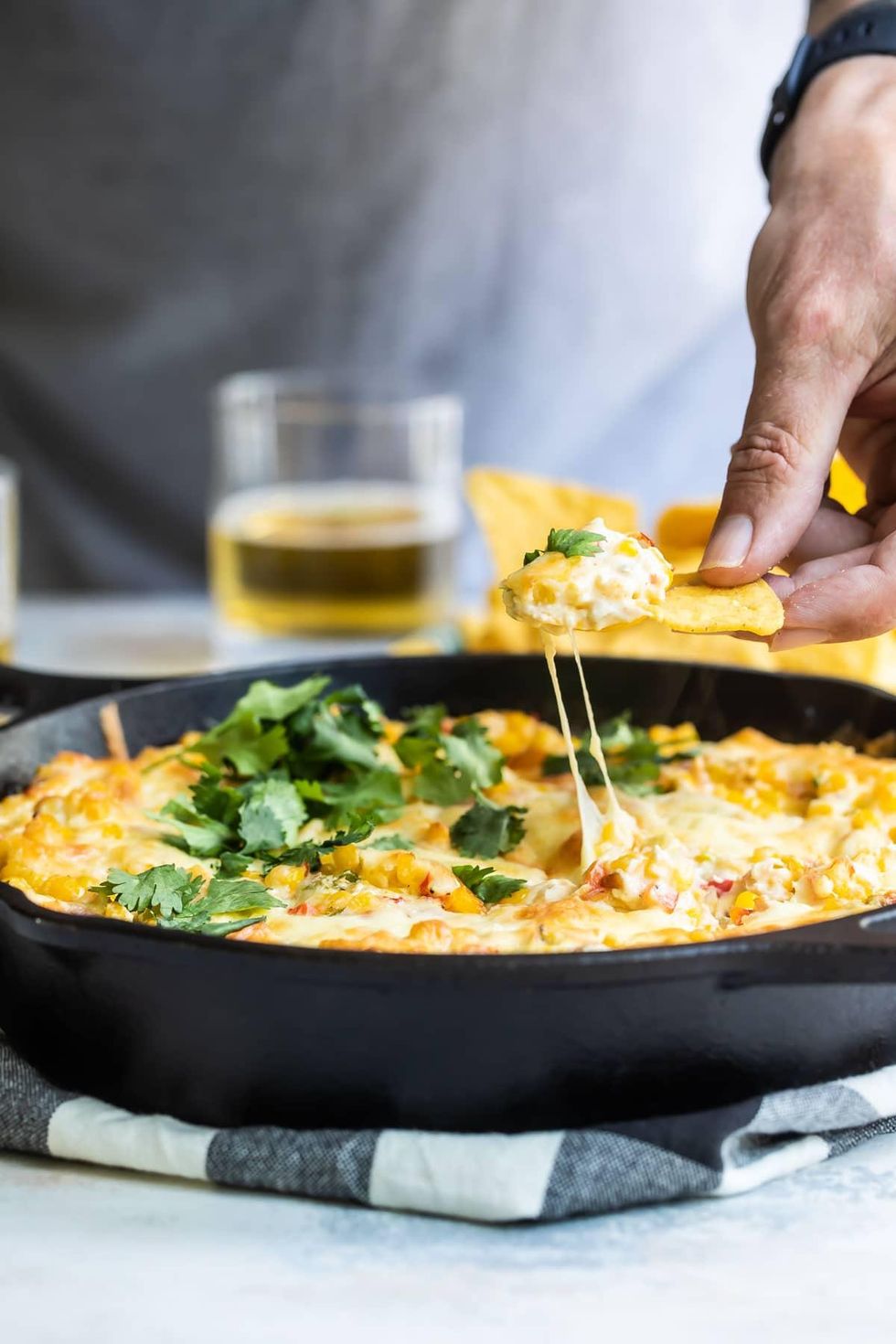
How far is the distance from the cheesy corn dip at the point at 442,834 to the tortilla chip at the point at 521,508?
0.96 m

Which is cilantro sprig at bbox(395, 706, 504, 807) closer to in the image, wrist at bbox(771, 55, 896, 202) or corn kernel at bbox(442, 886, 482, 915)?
corn kernel at bbox(442, 886, 482, 915)

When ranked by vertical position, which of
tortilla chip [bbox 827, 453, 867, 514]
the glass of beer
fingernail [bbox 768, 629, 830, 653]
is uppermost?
tortilla chip [bbox 827, 453, 867, 514]

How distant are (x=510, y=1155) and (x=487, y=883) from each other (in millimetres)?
483

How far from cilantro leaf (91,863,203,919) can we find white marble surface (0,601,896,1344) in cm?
33

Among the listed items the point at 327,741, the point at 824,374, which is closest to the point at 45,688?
the point at 327,741

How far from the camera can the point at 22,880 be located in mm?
2303

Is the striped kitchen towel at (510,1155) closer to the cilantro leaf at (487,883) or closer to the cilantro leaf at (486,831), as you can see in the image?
the cilantro leaf at (487,883)

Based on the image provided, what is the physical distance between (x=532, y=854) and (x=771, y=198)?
49.8 inches

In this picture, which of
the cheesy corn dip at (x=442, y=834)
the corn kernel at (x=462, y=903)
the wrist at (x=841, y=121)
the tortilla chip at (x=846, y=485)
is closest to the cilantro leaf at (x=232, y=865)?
the cheesy corn dip at (x=442, y=834)

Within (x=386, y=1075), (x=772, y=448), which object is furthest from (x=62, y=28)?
(x=386, y=1075)

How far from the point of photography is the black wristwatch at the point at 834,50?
3102 mm

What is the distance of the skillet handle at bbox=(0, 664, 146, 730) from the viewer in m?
3.04

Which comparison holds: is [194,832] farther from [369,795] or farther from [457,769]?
[457,769]

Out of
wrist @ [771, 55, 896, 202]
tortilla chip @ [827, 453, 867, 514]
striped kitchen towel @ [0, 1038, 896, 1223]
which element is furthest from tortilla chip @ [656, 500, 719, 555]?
striped kitchen towel @ [0, 1038, 896, 1223]
